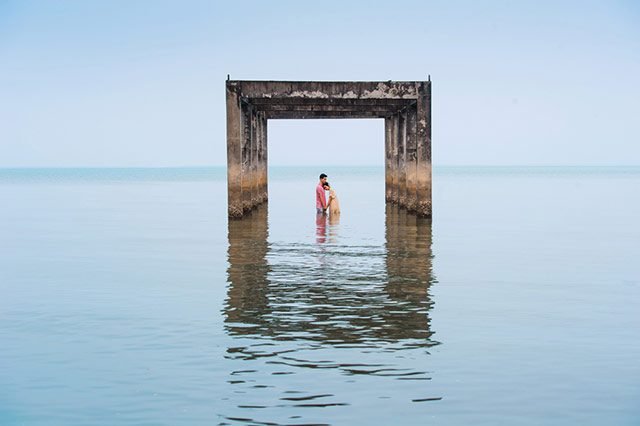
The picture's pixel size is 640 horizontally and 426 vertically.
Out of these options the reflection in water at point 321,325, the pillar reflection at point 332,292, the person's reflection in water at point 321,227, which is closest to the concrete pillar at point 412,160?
the person's reflection in water at point 321,227

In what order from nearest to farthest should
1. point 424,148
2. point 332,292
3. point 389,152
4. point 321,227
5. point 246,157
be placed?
1. point 332,292
2. point 321,227
3. point 424,148
4. point 246,157
5. point 389,152

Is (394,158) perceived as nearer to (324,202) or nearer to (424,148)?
(324,202)

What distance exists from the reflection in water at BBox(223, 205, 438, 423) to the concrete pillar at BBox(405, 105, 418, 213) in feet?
29.7

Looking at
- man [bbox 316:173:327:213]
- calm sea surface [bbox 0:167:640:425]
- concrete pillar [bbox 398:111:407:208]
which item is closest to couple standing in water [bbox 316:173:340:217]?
man [bbox 316:173:327:213]

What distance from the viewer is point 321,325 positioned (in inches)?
372

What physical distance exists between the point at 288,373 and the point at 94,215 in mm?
25094

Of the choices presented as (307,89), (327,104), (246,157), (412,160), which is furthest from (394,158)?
(307,89)

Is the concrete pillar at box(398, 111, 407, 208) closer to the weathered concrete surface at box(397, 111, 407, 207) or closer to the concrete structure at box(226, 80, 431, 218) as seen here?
the weathered concrete surface at box(397, 111, 407, 207)

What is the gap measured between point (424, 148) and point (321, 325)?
641 inches

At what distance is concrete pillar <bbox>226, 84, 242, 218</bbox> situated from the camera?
24031mm

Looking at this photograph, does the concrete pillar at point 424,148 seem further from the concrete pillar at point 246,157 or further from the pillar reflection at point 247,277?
the concrete pillar at point 246,157

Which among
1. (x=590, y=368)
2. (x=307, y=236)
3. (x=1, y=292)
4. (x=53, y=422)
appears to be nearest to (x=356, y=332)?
(x=590, y=368)

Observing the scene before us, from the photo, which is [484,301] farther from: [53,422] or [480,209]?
[480,209]

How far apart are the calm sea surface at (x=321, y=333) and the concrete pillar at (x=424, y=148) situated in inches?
241
